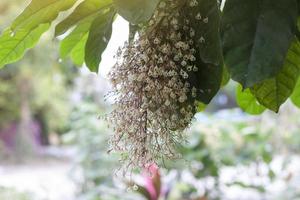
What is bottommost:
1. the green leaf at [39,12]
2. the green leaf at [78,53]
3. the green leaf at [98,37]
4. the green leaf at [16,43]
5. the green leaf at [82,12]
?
the green leaf at [98,37]

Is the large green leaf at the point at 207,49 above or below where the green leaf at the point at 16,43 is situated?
below

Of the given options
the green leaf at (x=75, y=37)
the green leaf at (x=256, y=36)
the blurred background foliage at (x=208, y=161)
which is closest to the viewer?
the green leaf at (x=256, y=36)

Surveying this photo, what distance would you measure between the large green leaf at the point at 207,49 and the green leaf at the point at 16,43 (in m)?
0.19

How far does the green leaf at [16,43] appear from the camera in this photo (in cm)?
61

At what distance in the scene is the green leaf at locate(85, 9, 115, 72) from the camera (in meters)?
0.59

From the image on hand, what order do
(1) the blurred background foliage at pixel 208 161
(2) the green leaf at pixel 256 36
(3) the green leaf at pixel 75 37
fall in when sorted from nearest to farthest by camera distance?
(2) the green leaf at pixel 256 36 → (3) the green leaf at pixel 75 37 → (1) the blurred background foliage at pixel 208 161

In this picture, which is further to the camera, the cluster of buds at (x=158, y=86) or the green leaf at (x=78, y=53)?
the green leaf at (x=78, y=53)

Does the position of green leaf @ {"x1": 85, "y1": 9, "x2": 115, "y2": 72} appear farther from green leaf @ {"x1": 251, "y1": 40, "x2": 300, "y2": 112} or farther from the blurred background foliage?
the blurred background foliage

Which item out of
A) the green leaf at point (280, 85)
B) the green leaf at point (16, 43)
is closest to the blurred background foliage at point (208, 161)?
the green leaf at point (16, 43)

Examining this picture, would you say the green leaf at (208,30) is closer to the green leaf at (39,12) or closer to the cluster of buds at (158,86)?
the cluster of buds at (158,86)

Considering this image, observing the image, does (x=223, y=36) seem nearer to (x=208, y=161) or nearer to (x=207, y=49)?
(x=207, y=49)

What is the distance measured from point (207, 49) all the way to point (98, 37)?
0.15 metres

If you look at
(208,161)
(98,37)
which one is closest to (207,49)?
(98,37)

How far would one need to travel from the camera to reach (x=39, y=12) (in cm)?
56
